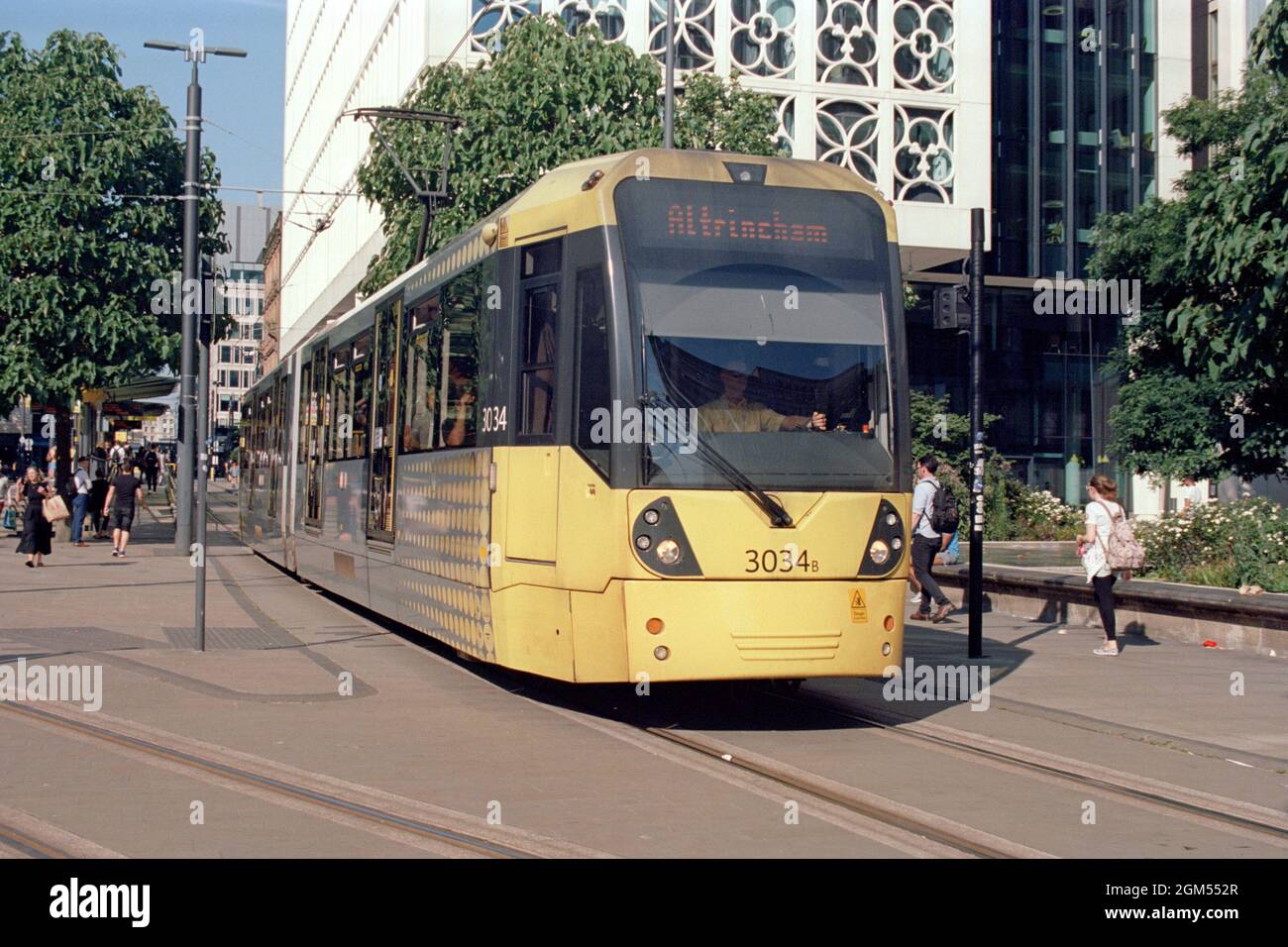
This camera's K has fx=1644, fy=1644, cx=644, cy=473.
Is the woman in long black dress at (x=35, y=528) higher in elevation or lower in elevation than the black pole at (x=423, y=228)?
lower

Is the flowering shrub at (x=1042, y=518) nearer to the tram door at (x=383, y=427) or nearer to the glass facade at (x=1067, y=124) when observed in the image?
the tram door at (x=383, y=427)

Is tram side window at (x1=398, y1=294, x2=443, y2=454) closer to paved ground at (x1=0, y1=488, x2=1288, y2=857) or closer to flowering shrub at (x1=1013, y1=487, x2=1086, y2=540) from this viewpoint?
paved ground at (x1=0, y1=488, x2=1288, y2=857)

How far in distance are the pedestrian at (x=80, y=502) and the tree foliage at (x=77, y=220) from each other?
2128 mm

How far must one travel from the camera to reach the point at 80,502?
105 feet

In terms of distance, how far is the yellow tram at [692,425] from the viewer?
9297mm

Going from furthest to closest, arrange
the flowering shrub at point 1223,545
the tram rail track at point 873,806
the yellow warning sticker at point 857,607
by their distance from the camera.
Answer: the flowering shrub at point 1223,545, the yellow warning sticker at point 857,607, the tram rail track at point 873,806

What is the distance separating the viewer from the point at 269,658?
520 inches

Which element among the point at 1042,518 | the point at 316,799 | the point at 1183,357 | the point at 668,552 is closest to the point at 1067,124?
the point at 1042,518

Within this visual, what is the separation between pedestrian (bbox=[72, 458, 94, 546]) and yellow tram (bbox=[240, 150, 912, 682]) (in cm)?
2346

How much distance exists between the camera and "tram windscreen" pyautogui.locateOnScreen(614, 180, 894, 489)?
941 centimetres

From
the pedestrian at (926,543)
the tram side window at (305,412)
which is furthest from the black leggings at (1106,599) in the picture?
the tram side window at (305,412)

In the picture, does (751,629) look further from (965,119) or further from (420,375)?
(965,119)
